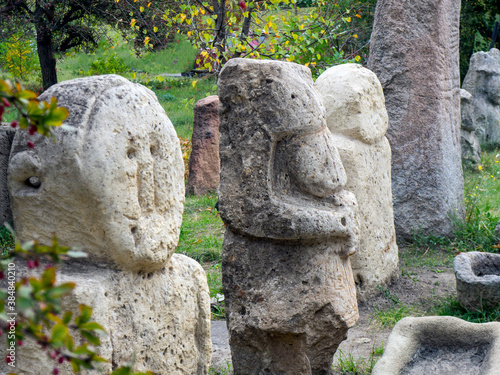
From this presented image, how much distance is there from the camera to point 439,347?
3.31 metres

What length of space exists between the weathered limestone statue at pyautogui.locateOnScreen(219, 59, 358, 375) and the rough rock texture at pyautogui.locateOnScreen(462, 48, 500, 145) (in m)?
8.20

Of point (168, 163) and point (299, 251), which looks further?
point (299, 251)

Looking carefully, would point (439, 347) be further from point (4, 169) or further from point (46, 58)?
point (46, 58)

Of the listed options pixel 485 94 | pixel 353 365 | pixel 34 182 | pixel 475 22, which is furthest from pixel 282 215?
pixel 475 22

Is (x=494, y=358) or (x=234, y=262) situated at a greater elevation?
(x=234, y=262)

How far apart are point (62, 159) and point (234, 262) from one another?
1036mm

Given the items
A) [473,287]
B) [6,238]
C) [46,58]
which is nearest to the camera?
[473,287]

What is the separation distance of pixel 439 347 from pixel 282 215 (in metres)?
1.29

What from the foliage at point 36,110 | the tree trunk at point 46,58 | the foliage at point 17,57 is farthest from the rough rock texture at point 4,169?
the foliage at point 17,57

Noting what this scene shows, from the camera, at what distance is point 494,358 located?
288cm

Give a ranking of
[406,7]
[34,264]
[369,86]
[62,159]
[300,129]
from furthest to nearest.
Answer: [406,7] < [369,86] < [300,129] < [62,159] < [34,264]

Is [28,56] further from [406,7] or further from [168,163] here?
[168,163]

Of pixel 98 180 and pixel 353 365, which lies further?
pixel 353 365

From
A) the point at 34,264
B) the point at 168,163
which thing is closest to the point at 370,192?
the point at 168,163
